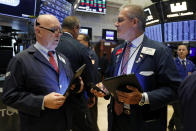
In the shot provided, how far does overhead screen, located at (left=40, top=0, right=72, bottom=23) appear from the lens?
348 centimetres

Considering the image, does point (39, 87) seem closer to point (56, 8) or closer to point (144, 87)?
point (144, 87)

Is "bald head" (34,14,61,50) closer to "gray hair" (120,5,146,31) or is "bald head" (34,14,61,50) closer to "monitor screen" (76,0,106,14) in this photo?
"gray hair" (120,5,146,31)

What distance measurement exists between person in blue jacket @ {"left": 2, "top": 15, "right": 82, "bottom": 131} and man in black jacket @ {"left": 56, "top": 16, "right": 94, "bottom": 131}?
605mm

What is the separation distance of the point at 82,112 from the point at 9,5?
205cm

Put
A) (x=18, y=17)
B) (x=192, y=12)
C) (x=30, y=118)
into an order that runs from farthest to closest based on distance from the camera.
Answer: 1. (x=192, y=12)
2. (x=18, y=17)
3. (x=30, y=118)

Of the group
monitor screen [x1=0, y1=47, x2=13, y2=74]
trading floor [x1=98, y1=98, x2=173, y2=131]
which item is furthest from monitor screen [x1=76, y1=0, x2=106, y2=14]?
monitor screen [x1=0, y1=47, x2=13, y2=74]

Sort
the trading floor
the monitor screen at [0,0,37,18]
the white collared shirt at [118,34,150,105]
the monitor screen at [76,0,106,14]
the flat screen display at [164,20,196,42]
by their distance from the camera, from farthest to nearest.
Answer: the monitor screen at [76,0,106,14] → the flat screen display at [164,20,196,42] → the trading floor → the monitor screen at [0,0,37,18] → the white collared shirt at [118,34,150,105]

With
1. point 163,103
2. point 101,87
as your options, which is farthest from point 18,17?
point 163,103

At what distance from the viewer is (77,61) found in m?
2.39

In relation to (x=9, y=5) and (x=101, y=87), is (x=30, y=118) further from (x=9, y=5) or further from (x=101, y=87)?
(x=9, y=5)

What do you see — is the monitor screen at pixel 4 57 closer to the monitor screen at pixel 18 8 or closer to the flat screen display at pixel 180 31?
the monitor screen at pixel 18 8

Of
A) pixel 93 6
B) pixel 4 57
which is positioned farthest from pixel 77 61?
pixel 93 6

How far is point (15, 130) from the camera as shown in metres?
2.89

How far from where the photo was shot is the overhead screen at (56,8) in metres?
3.48
